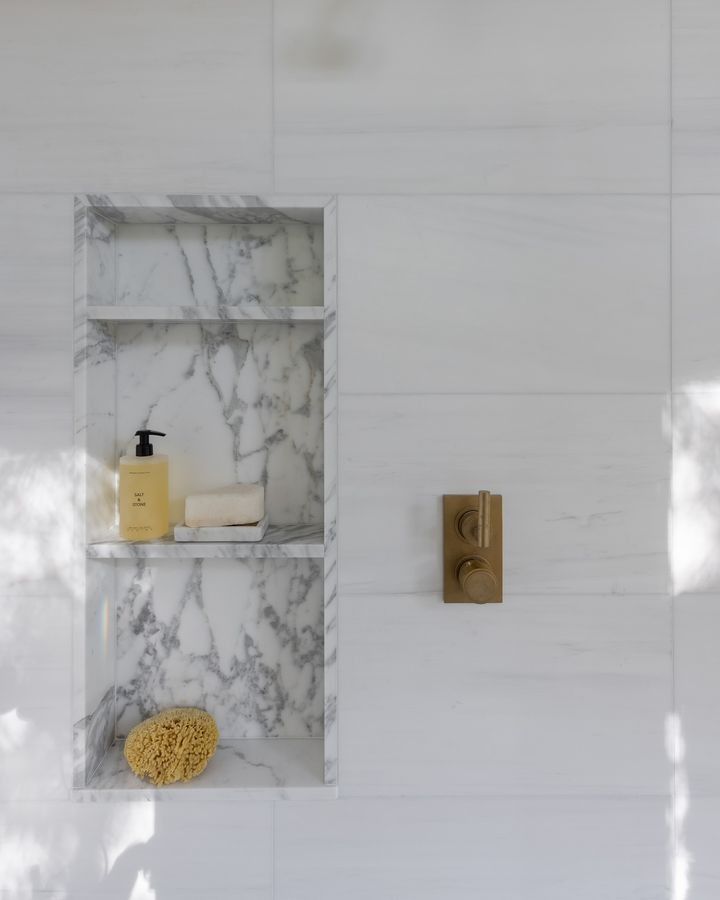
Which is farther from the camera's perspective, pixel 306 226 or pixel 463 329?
pixel 306 226

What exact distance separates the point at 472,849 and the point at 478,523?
0.54 metres

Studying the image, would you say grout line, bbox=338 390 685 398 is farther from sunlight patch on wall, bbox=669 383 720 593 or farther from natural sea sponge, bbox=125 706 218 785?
natural sea sponge, bbox=125 706 218 785

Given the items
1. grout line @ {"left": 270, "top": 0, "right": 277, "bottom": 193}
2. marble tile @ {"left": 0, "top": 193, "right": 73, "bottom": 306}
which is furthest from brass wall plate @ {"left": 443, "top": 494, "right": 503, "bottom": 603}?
marble tile @ {"left": 0, "top": 193, "right": 73, "bottom": 306}

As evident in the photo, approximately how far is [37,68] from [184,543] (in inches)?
31.6

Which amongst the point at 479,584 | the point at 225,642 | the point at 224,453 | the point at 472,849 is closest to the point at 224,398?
the point at 224,453

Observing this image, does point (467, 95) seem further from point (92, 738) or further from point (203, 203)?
point (92, 738)

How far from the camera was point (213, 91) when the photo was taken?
0.99 metres

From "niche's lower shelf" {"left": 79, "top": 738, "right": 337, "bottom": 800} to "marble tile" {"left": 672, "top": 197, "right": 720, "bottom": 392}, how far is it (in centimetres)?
89

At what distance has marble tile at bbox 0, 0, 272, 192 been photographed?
3.23 feet

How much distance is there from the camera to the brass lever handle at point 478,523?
89 cm

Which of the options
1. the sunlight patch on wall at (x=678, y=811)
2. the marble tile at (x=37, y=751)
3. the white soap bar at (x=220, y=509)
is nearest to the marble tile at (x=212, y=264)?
the white soap bar at (x=220, y=509)

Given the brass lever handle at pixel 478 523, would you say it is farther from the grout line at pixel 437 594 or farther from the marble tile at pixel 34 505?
the marble tile at pixel 34 505

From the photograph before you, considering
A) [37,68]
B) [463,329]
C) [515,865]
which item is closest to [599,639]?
[515,865]

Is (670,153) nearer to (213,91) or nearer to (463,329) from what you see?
(463,329)
